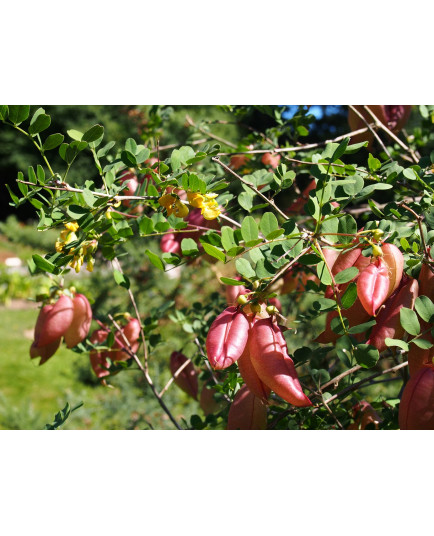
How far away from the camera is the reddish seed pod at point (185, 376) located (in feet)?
3.62

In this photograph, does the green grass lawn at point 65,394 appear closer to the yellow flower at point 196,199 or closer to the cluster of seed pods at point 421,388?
the yellow flower at point 196,199

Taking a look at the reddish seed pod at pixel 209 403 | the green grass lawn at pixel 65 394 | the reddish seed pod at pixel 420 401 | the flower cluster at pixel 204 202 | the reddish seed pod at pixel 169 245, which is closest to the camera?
the reddish seed pod at pixel 420 401

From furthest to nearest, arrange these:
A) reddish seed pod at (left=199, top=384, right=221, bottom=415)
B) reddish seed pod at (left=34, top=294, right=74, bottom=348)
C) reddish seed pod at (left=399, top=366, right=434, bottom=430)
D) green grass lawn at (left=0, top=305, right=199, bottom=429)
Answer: green grass lawn at (left=0, top=305, right=199, bottom=429) → reddish seed pod at (left=199, top=384, right=221, bottom=415) → reddish seed pod at (left=34, top=294, right=74, bottom=348) → reddish seed pod at (left=399, top=366, right=434, bottom=430)

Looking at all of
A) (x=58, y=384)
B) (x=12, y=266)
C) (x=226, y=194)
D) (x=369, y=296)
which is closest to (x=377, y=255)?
(x=369, y=296)

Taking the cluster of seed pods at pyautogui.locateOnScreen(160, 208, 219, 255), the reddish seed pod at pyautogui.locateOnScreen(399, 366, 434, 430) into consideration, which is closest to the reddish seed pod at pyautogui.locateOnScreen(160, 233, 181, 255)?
the cluster of seed pods at pyautogui.locateOnScreen(160, 208, 219, 255)

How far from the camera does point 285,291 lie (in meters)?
1.12

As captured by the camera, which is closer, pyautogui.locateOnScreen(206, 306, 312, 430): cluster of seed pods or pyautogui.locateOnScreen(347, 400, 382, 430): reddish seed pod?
pyautogui.locateOnScreen(206, 306, 312, 430): cluster of seed pods

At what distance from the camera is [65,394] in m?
2.74

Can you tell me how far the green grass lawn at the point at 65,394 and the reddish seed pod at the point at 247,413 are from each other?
20.1 inches

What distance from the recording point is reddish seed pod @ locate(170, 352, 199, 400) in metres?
1.10

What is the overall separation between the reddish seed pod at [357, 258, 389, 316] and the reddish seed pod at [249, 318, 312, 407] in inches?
3.5

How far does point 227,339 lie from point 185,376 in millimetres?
622

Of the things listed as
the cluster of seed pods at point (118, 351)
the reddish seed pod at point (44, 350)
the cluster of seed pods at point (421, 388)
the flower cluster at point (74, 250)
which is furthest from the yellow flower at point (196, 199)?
the cluster of seed pods at point (118, 351)

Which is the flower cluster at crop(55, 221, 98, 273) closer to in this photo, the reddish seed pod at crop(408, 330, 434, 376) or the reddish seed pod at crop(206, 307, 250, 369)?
the reddish seed pod at crop(206, 307, 250, 369)
